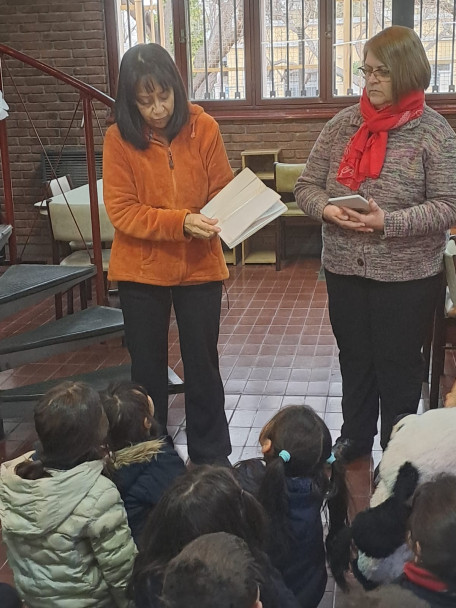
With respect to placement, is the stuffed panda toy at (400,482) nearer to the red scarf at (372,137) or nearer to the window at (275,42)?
the red scarf at (372,137)

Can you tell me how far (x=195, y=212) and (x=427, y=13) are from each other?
4.66 meters

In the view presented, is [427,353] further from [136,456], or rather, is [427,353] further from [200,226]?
[136,456]

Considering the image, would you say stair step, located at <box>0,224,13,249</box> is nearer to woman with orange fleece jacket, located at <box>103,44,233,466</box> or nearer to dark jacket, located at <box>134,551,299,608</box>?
woman with orange fleece jacket, located at <box>103,44,233,466</box>

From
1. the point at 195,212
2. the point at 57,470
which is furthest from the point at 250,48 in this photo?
the point at 57,470

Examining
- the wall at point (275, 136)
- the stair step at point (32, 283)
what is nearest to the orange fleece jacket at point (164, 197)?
the stair step at point (32, 283)

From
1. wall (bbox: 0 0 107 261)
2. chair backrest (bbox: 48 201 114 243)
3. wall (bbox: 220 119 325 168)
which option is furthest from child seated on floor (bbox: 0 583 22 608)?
wall (bbox: 0 0 107 261)

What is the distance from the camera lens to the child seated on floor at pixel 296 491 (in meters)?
1.94

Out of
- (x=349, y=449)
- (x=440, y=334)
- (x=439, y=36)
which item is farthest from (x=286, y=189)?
(x=349, y=449)

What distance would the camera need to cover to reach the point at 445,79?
666 cm

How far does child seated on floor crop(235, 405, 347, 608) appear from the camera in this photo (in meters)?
1.94

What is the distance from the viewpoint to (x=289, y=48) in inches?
269

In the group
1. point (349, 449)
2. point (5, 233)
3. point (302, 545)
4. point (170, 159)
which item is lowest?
point (349, 449)

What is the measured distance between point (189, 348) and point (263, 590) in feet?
4.54

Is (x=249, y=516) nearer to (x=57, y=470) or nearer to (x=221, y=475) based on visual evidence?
(x=221, y=475)
